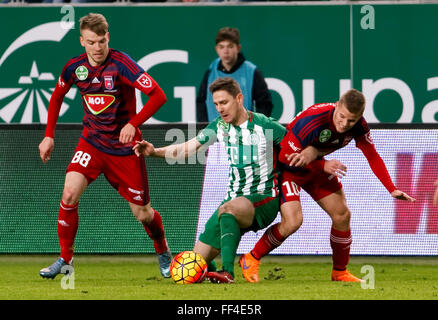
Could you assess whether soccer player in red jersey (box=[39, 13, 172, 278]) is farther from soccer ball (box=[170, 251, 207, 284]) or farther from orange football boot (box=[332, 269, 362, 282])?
orange football boot (box=[332, 269, 362, 282])

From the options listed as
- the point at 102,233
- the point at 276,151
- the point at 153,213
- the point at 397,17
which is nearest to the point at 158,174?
the point at 102,233

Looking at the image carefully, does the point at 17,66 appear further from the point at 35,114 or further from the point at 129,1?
the point at 129,1

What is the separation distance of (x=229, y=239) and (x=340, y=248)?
3.42 ft

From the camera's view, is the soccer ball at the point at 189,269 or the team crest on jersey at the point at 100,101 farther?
the team crest on jersey at the point at 100,101

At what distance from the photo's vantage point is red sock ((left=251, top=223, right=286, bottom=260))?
8586 millimetres

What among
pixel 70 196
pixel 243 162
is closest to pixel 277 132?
pixel 243 162

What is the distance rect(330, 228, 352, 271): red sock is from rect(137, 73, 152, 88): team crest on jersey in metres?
1.97

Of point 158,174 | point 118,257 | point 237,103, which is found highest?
point 237,103

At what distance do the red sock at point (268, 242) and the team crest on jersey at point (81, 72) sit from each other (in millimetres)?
2008

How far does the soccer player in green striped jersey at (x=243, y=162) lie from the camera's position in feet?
27.7

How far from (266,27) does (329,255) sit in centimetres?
322

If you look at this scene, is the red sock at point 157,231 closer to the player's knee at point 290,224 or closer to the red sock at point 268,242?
the red sock at point 268,242

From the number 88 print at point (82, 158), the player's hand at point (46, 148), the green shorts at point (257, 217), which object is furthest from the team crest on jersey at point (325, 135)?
the player's hand at point (46, 148)

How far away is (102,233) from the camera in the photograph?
421 inches
